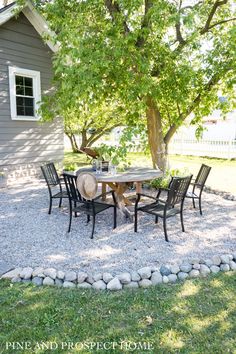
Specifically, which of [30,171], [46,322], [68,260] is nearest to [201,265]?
[68,260]

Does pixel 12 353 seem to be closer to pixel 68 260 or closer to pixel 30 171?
pixel 68 260

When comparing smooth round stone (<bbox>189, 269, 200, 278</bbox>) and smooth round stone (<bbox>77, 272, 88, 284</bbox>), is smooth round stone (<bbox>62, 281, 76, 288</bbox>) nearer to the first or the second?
smooth round stone (<bbox>77, 272, 88, 284</bbox>)

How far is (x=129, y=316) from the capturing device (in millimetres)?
2719

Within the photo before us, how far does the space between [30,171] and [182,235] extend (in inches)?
232

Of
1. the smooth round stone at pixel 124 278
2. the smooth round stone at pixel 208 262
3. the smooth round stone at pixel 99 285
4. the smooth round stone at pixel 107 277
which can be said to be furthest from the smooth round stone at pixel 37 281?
the smooth round stone at pixel 208 262

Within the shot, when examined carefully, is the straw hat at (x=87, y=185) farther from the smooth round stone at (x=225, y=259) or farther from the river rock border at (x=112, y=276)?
the smooth round stone at (x=225, y=259)

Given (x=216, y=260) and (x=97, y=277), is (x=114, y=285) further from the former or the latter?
(x=216, y=260)

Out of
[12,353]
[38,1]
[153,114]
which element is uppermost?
[38,1]

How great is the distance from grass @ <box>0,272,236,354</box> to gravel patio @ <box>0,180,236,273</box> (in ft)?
1.84

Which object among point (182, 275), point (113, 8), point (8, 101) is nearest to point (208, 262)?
point (182, 275)

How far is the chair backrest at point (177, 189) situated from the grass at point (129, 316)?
1.41 meters

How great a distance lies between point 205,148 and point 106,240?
1216 cm

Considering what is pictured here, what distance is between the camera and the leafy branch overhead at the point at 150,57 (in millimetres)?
5668

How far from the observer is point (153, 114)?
7629 millimetres
